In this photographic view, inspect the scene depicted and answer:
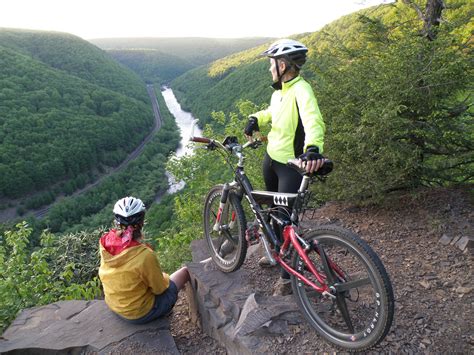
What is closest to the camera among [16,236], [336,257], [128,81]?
[336,257]

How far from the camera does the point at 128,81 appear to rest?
121 m

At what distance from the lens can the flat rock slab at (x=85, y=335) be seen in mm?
3555

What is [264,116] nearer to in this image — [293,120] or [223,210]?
[293,120]

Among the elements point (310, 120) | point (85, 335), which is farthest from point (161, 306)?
point (310, 120)

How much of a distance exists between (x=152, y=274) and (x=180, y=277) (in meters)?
0.71

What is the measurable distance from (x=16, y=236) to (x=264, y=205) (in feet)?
18.6

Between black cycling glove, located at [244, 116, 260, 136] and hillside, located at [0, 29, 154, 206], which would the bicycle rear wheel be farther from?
hillside, located at [0, 29, 154, 206]

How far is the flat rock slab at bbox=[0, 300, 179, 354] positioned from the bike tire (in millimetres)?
956

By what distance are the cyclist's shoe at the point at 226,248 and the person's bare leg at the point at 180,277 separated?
0.52 metres

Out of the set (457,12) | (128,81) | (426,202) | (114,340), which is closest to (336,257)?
(114,340)

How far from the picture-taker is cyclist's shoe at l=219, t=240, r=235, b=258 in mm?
4145

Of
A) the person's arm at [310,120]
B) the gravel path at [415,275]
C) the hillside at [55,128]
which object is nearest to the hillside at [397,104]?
the gravel path at [415,275]

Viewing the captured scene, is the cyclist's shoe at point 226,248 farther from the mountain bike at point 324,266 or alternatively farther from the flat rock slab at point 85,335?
the flat rock slab at point 85,335

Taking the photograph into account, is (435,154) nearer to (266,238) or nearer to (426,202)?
(426,202)
